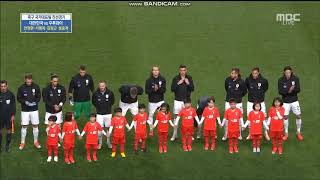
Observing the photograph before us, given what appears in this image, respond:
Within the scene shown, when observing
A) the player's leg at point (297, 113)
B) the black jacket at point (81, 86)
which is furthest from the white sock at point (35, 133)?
the player's leg at point (297, 113)

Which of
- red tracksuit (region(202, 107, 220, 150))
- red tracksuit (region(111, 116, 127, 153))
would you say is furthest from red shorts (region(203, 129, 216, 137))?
red tracksuit (region(111, 116, 127, 153))

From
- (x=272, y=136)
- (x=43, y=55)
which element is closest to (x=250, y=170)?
(x=272, y=136)

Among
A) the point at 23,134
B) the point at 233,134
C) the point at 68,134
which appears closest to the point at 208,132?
the point at 233,134

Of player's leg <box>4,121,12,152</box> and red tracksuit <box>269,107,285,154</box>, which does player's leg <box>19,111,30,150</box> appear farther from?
red tracksuit <box>269,107,285,154</box>

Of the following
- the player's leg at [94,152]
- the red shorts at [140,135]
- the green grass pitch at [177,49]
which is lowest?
the player's leg at [94,152]

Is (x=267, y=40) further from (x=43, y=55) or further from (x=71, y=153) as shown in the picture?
(x=71, y=153)

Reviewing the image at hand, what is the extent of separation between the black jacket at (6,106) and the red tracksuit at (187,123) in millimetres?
5365

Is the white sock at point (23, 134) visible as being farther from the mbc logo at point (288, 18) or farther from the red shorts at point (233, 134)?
the mbc logo at point (288, 18)

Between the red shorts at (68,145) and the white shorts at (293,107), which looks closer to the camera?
the red shorts at (68,145)

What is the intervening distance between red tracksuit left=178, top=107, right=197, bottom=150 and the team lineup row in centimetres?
31

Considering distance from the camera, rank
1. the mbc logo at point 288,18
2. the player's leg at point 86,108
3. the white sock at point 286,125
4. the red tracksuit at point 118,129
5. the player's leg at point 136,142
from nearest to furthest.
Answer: the red tracksuit at point 118,129
the player's leg at point 136,142
the white sock at point 286,125
the player's leg at point 86,108
the mbc logo at point 288,18

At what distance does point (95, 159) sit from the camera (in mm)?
22125

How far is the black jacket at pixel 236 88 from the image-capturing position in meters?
23.4

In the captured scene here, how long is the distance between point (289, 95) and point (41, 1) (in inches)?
577
